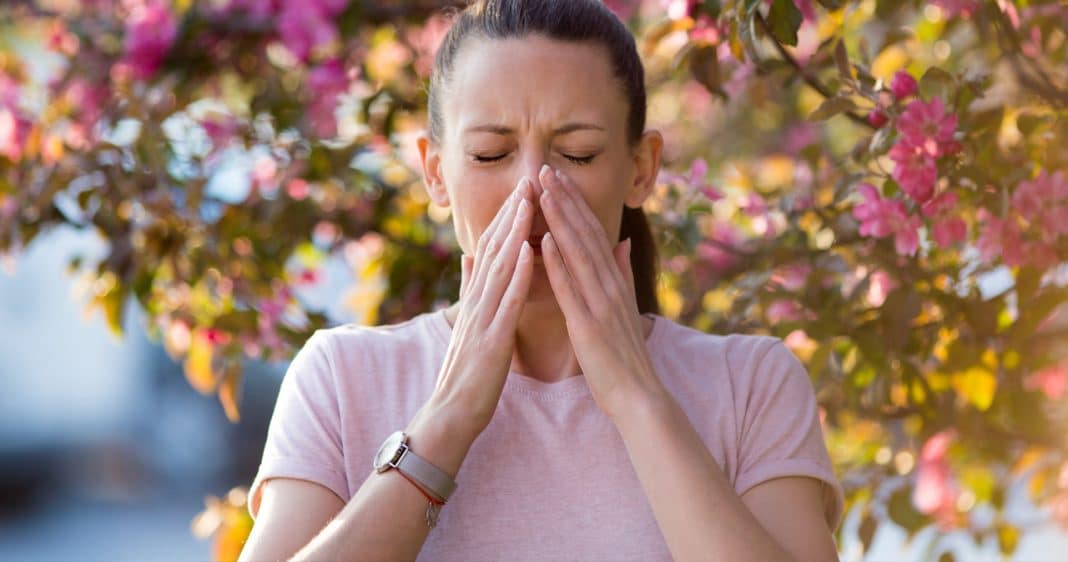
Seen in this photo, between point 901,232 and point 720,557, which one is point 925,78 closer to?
point 901,232

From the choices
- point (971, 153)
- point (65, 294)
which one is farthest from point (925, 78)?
point (65, 294)

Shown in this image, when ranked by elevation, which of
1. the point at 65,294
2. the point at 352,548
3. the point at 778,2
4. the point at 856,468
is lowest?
the point at 65,294

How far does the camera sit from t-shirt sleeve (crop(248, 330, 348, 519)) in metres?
1.72

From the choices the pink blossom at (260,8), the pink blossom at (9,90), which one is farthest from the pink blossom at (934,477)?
the pink blossom at (9,90)

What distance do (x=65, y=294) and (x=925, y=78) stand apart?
7.46m

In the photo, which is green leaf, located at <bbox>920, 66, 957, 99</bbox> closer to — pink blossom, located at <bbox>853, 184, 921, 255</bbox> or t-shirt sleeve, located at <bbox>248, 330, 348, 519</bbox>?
pink blossom, located at <bbox>853, 184, 921, 255</bbox>

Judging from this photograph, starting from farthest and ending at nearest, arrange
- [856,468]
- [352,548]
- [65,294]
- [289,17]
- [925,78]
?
[65,294], [289,17], [856,468], [925,78], [352,548]

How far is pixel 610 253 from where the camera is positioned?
1782 millimetres

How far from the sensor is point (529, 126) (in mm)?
1783

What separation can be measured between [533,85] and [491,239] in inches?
9.2

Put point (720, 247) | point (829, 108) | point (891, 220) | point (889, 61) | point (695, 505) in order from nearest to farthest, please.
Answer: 1. point (695, 505)
2. point (829, 108)
3. point (891, 220)
4. point (720, 247)
5. point (889, 61)

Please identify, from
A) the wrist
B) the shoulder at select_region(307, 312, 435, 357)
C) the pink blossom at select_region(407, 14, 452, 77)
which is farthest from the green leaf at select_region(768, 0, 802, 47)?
the pink blossom at select_region(407, 14, 452, 77)

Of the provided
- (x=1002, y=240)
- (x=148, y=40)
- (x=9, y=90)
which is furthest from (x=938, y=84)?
(x=9, y=90)

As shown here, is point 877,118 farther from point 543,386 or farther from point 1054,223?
point 543,386
